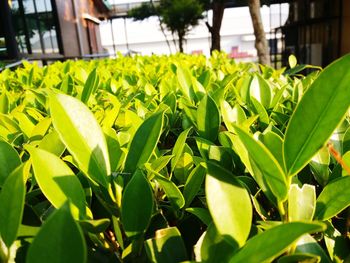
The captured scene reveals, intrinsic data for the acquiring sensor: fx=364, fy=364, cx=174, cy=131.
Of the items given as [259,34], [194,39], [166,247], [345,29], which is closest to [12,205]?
[166,247]

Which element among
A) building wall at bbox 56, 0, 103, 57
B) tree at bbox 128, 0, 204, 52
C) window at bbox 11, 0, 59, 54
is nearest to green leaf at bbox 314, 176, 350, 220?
window at bbox 11, 0, 59, 54

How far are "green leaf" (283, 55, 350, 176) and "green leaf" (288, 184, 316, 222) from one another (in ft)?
0.17

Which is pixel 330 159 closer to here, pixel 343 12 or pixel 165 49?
pixel 343 12

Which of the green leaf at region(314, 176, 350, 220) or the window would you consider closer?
the green leaf at region(314, 176, 350, 220)

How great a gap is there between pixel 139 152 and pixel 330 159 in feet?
1.25

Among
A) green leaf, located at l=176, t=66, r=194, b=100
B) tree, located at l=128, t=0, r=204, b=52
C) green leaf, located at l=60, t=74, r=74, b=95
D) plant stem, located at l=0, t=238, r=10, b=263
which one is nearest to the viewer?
plant stem, located at l=0, t=238, r=10, b=263

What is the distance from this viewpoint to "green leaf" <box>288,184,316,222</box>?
499mm

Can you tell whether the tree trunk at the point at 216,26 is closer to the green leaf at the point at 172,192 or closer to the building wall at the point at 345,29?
the building wall at the point at 345,29

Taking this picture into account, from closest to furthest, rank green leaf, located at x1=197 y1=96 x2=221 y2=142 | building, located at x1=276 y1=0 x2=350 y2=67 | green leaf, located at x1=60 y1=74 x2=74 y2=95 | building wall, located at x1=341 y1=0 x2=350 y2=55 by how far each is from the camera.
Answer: green leaf, located at x1=197 y1=96 x2=221 y2=142, green leaf, located at x1=60 y1=74 x2=74 y2=95, building wall, located at x1=341 y1=0 x2=350 y2=55, building, located at x1=276 y1=0 x2=350 y2=67

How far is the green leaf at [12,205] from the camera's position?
1.33 ft

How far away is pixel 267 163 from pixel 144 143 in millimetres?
234

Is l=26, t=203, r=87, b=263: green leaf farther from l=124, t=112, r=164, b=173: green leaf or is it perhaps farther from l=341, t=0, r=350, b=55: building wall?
l=341, t=0, r=350, b=55: building wall

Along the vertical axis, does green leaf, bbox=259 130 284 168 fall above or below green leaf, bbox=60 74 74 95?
above

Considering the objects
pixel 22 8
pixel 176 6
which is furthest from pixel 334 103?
pixel 176 6
